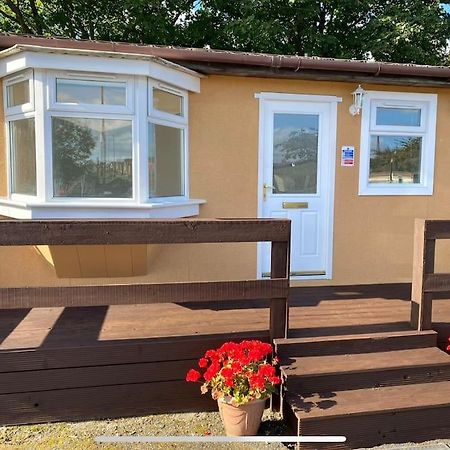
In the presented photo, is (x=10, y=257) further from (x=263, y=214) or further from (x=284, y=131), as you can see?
(x=284, y=131)

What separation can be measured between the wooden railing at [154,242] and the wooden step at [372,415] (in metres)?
0.60

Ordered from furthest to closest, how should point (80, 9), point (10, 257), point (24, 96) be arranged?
point (80, 9) < point (10, 257) < point (24, 96)

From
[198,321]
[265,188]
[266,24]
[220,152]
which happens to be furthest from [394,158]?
[266,24]

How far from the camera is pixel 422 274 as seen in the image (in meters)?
3.48

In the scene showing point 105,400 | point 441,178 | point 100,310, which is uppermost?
point 441,178

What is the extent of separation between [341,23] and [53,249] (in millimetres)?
11608

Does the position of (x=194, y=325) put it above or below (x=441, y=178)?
below

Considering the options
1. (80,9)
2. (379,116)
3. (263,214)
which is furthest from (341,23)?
(263,214)

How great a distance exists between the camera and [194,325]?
12.0 ft

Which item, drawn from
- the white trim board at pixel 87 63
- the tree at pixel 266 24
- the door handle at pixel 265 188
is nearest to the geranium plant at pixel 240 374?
the door handle at pixel 265 188

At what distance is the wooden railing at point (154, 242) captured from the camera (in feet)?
9.77

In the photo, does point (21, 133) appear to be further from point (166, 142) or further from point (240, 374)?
point (240, 374)

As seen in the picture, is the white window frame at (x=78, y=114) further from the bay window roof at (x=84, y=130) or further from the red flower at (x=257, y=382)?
the red flower at (x=257, y=382)

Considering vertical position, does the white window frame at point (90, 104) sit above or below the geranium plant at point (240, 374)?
above
